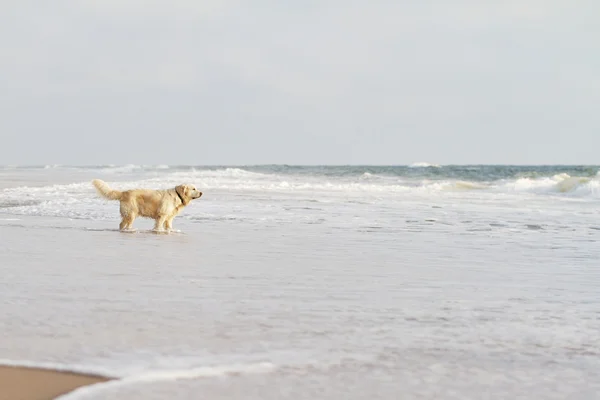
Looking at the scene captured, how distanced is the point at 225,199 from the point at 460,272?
10848mm

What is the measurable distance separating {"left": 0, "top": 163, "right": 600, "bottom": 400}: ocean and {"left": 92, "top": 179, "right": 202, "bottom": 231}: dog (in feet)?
2.51

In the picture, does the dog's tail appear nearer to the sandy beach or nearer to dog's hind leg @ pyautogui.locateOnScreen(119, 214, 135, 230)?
dog's hind leg @ pyautogui.locateOnScreen(119, 214, 135, 230)

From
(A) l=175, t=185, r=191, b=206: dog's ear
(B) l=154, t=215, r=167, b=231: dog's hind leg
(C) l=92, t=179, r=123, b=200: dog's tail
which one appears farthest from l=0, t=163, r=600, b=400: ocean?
(C) l=92, t=179, r=123, b=200: dog's tail

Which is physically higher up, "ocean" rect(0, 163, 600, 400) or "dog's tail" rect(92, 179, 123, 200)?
"dog's tail" rect(92, 179, 123, 200)

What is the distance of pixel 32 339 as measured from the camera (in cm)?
350

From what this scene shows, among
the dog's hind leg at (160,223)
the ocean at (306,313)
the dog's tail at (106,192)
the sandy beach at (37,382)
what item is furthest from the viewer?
the dog's tail at (106,192)

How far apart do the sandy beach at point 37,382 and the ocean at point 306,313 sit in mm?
77

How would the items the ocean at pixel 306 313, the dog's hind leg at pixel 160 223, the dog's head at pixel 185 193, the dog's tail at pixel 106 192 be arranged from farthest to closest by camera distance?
the dog's tail at pixel 106 192
the dog's head at pixel 185 193
the dog's hind leg at pixel 160 223
the ocean at pixel 306 313

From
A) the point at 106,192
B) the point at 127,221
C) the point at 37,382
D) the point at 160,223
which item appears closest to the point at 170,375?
the point at 37,382

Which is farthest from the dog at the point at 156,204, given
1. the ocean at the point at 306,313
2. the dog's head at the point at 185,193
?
the ocean at the point at 306,313

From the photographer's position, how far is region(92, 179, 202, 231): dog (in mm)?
9844

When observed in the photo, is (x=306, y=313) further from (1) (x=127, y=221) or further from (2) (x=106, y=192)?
(2) (x=106, y=192)

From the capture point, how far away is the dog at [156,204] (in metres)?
9.84

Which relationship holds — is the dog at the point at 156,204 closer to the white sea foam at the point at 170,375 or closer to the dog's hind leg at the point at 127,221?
the dog's hind leg at the point at 127,221
